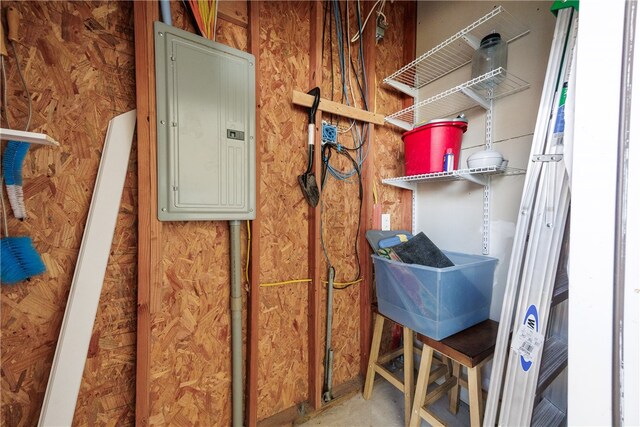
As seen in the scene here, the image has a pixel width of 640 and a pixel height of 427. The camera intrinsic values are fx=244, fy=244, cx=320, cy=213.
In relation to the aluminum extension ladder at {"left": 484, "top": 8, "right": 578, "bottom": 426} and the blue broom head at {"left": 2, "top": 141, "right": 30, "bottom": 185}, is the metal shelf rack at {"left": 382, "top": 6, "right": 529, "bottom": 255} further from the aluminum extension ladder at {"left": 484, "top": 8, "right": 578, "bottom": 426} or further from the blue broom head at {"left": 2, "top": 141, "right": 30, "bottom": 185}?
the blue broom head at {"left": 2, "top": 141, "right": 30, "bottom": 185}

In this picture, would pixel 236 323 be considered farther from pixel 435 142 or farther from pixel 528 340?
pixel 435 142

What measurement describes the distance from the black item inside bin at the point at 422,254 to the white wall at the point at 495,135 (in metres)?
0.36

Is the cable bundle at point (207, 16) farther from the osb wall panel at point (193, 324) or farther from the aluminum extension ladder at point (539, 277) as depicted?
the aluminum extension ladder at point (539, 277)

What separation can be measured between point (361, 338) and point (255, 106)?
152 centimetres

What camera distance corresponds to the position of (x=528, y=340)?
84 cm

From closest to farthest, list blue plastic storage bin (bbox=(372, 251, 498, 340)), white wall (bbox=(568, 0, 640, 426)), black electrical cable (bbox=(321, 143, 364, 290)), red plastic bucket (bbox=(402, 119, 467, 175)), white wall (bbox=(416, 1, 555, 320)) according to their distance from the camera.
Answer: white wall (bbox=(568, 0, 640, 426)) < blue plastic storage bin (bbox=(372, 251, 498, 340)) < white wall (bbox=(416, 1, 555, 320)) < red plastic bucket (bbox=(402, 119, 467, 175)) < black electrical cable (bbox=(321, 143, 364, 290))

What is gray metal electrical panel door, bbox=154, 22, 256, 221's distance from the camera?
0.97 metres

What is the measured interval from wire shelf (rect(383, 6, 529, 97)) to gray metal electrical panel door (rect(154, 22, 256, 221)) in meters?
1.02

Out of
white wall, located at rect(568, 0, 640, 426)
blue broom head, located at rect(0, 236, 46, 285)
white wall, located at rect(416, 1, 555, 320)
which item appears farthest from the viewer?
white wall, located at rect(416, 1, 555, 320)

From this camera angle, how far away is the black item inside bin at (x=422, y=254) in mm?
1227

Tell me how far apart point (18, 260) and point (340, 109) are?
1496 mm

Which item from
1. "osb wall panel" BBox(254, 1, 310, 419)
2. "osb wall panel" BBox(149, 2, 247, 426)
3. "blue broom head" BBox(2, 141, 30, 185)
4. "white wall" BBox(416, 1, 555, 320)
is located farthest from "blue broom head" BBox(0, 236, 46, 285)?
"white wall" BBox(416, 1, 555, 320)

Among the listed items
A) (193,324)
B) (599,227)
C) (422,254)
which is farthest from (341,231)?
(599,227)

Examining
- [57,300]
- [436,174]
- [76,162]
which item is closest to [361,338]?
[436,174]
